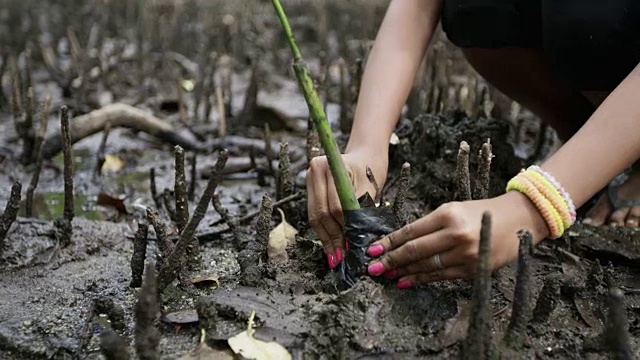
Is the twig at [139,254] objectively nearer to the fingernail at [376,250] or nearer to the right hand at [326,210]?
the right hand at [326,210]

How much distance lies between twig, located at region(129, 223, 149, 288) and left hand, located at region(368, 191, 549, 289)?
1.87 feet

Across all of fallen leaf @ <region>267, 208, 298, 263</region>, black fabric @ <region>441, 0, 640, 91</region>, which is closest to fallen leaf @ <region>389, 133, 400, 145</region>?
black fabric @ <region>441, 0, 640, 91</region>

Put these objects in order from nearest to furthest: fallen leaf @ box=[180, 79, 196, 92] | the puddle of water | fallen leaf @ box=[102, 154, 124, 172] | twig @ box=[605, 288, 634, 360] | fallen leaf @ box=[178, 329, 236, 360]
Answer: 1. twig @ box=[605, 288, 634, 360]
2. fallen leaf @ box=[178, 329, 236, 360]
3. the puddle of water
4. fallen leaf @ box=[102, 154, 124, 172]
5. fallen leaf @ box=[180, 79, 196, 92]

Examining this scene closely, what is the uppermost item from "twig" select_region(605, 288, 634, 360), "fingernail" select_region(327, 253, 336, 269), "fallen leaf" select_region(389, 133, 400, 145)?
"fallen leaf" select_region(389, 133, 400, 145)

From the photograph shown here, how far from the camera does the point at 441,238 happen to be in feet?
4.50

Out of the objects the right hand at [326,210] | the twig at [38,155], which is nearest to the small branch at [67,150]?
the twig at [38,155]

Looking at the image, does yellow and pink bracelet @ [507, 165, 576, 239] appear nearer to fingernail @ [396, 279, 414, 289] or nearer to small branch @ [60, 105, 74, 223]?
fingernail @ [396, 279, 414, 289]

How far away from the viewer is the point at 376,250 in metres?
1.46

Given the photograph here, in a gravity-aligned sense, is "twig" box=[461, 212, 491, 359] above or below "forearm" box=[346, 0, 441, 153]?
below

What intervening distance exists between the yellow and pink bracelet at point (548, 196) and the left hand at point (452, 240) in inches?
0.6

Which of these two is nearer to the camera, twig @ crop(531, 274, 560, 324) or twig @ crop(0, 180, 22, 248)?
twig @ crop(531, 274, 560, 324)

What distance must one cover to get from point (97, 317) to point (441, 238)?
2.63 ft

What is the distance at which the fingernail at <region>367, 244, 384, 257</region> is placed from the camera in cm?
146

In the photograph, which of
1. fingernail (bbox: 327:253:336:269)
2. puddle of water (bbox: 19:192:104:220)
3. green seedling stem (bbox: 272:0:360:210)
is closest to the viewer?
green seedling stem (bbox: 272:0:360:210)
